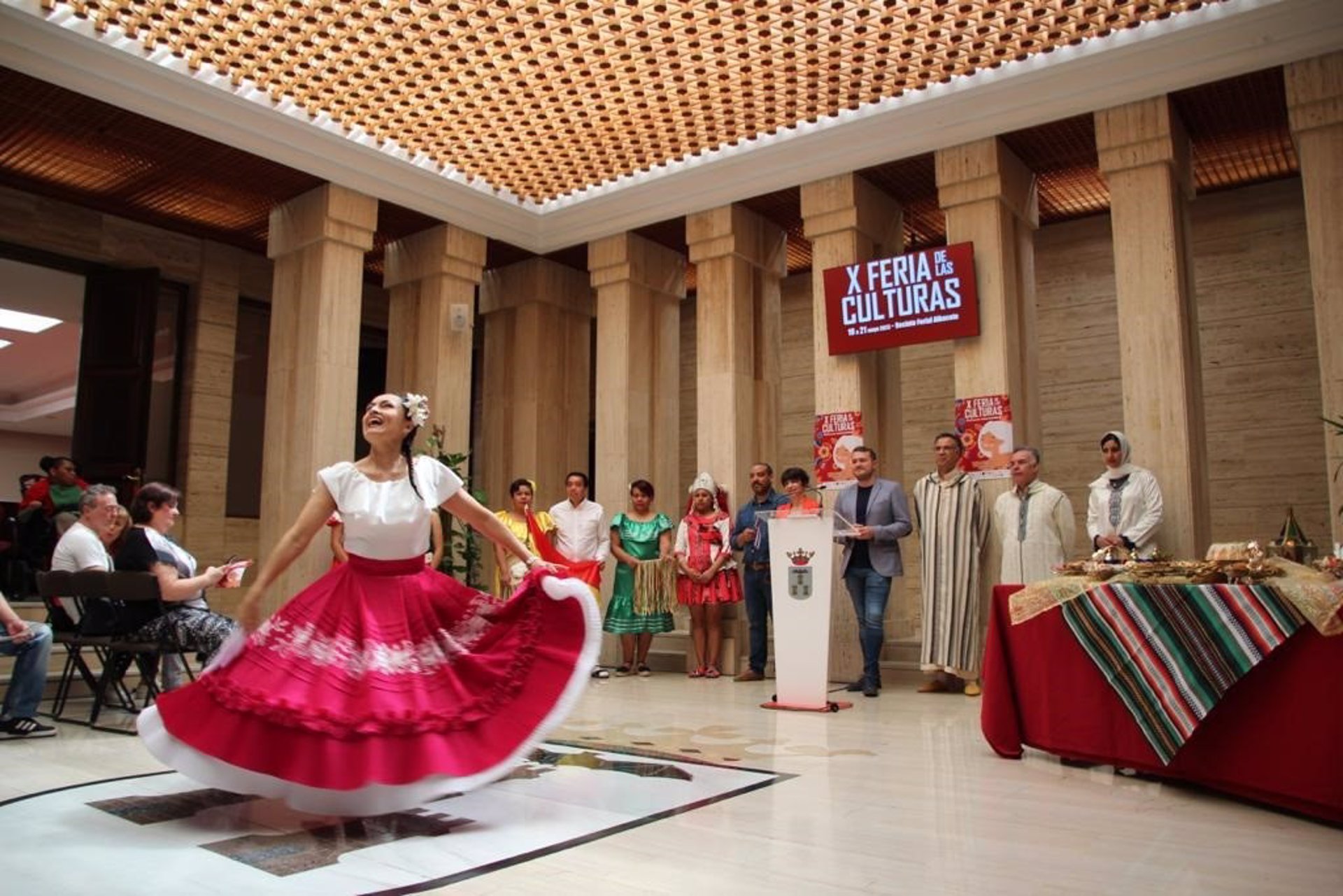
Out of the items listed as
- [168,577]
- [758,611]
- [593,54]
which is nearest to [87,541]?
[168,577]

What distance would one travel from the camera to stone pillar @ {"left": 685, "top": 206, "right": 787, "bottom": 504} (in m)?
8.30

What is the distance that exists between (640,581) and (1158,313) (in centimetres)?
402

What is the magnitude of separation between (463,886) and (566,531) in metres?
5.30

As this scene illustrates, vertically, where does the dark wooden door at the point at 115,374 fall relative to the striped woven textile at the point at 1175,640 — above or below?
above

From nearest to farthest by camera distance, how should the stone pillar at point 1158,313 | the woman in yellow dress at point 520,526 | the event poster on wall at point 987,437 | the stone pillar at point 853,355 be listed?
1. the stone pillar at point 1158,313
2. the event poster on wall at point 987,437
3. the woman in yellow dress at point 520,526
4. the stone pillar at point 853,355

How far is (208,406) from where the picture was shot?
31.7 feet

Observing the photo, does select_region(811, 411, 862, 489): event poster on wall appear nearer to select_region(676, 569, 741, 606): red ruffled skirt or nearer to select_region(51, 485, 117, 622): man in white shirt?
select_region(676, 569, 741, 606): red ruffled skirt

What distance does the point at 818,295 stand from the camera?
26.1 feet

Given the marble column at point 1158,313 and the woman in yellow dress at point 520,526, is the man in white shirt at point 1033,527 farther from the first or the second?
the woman in yellow dress at point 520,526

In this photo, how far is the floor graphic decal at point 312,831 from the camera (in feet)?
7.66

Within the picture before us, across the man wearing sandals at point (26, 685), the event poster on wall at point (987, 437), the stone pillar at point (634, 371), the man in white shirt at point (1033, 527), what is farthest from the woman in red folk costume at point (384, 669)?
the stone pillar at point (634, 371)

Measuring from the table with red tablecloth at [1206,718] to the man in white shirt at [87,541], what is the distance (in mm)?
4182

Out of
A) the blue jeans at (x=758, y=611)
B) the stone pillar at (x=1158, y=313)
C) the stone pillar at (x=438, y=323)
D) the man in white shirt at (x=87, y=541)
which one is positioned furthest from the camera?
the stone pillar at (x=438, y=323)

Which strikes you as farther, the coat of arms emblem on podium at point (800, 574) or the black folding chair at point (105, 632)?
the coat of arms emblem on podium at point (800, 574)
